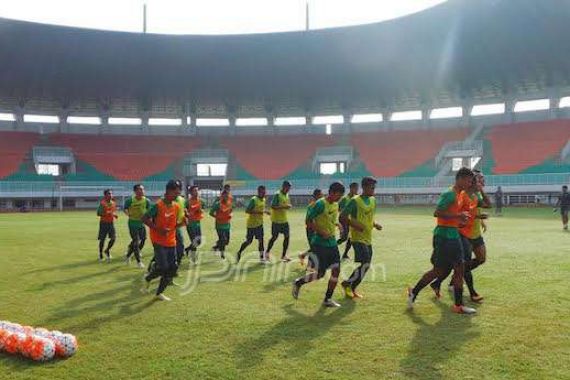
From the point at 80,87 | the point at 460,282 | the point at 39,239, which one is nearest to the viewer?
the point at 460,282

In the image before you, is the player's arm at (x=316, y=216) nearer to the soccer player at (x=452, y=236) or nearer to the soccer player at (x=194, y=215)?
the soccer player at (x=452, y=236)

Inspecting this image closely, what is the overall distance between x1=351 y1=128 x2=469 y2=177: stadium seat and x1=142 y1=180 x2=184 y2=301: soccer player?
45.8m

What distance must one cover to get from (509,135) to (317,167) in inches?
801

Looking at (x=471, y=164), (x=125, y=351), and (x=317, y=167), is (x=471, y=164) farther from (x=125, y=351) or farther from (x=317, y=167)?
(x=125, y=351)

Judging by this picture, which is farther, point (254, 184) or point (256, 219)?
point (254, 184)

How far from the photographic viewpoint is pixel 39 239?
21.0 meters

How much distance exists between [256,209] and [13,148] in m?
51.8

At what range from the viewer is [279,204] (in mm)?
13492

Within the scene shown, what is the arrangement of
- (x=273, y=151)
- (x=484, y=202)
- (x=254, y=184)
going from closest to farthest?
(x=484, y=202) → (x=254, y=184) → (x=273, y=151)

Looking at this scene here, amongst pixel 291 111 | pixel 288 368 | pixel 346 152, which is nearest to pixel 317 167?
Answer: pixel 346 152

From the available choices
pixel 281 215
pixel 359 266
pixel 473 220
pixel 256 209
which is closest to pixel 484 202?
pixel 473 220

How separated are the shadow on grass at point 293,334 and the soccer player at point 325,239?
0.54m

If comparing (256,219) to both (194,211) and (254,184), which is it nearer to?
(194,211)

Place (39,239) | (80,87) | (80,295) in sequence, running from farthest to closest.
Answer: (80,87) → (39,239) → (80,295)
